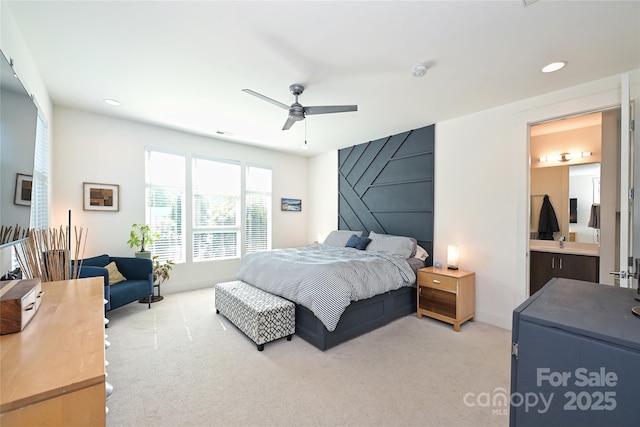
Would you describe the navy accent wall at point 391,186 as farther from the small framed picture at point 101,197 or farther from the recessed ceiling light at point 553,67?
the small framed picture at point 101,197

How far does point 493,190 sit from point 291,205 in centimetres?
398

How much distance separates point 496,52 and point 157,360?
159 inches

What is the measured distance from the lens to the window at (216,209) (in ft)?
15.7

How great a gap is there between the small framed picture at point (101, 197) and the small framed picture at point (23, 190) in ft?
8.13

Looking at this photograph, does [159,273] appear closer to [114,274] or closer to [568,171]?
[114,274]

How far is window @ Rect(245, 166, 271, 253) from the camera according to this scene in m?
5.44

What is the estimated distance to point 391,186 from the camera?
181 inches

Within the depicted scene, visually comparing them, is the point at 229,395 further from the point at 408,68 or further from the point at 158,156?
the point at 158,156

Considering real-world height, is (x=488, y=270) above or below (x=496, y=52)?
below

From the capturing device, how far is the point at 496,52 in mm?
2197

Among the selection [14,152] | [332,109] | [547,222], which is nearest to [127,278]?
[14,152]

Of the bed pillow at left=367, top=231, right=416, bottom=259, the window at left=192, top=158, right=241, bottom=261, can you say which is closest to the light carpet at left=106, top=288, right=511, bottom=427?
the bed pillow at left=367, top=231, right=416, bottom=259

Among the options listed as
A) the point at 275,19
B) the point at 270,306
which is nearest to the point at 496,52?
the point at 275,19

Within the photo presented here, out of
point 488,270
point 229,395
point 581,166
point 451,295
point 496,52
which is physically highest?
point 496,52
